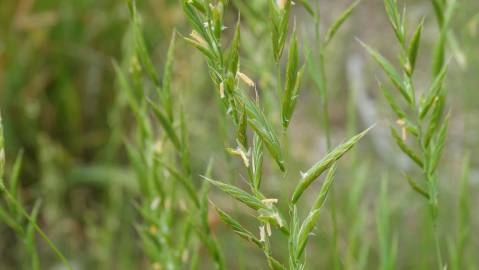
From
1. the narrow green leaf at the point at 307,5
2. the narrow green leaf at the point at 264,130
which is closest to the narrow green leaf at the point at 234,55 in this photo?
the narrow green leaf at the point at 264,130

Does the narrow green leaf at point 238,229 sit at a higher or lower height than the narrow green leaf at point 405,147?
lower

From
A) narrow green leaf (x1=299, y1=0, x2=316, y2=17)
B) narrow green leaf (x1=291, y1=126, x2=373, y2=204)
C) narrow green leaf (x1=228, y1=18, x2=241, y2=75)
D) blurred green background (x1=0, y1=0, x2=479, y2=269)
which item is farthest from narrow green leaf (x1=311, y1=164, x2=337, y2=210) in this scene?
blurred green background (x1=0, y1=0, x2=479, y2=269)

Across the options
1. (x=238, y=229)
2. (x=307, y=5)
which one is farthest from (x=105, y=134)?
(x=238, y=229)

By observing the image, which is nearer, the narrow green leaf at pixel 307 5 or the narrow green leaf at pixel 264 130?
the narrow green leaf at pixel 264 130

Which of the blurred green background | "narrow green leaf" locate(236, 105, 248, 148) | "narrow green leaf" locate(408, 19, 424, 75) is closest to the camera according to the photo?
"narrow green leaf" locate(236, 105, 248, 148)

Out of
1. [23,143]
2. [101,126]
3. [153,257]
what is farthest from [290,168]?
[153,257]

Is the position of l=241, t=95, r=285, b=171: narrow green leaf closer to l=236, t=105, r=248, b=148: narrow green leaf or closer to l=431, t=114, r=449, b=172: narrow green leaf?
l=236, t=105, r=248, b=148: narrow green leaf

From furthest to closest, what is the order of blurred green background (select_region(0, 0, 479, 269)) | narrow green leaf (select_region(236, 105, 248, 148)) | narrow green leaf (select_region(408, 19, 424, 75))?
1. blurred green background (select_region(0, 0, 479, 269))
2. narrow green leaf (select_region(408, 19, 424, 75))
3. narrow green leaf (select_region(236, 105, 248, 148))

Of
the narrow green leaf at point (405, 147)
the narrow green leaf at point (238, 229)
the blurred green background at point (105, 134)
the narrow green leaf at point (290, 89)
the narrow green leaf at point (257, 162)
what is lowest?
the blurred green background at point (105, 134)

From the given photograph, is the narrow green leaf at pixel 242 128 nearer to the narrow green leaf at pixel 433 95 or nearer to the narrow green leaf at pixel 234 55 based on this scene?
the narrow green leaf at pixel 234 55
